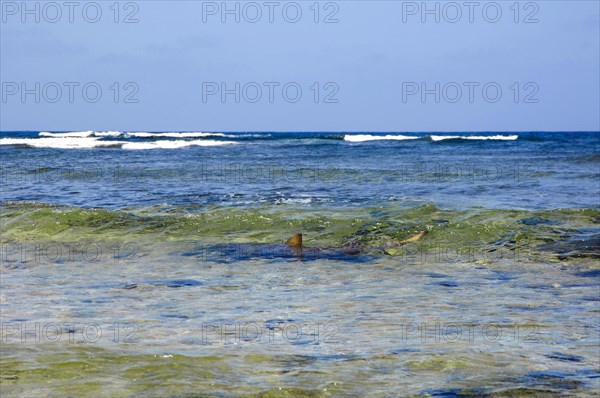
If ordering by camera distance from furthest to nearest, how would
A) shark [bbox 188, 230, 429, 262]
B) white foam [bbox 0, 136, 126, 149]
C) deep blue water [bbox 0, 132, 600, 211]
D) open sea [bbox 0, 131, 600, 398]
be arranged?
1. white foam [bbox 0, 136, 126, 149]
2. deep blue water [bbox 0, 132, 600, 211]
3. shark [bbox 188, 230, 429, 262]
4. open sea [bbox 0, 131, 600, 398]

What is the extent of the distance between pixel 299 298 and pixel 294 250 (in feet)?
8.17

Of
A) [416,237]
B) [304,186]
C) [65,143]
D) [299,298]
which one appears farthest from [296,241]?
[65,143]

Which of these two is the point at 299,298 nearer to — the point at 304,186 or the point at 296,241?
the point at 296,241

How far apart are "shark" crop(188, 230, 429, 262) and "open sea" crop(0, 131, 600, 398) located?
0.06m

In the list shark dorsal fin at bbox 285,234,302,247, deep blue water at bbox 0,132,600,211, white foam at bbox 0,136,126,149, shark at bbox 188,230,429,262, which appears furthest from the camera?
white foam at bbox 0,136,126,149

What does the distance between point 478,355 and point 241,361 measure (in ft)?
4.40

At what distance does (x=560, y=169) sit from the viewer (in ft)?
71.6

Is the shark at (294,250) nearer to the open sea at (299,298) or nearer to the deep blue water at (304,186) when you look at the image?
the open sea at (299,298)

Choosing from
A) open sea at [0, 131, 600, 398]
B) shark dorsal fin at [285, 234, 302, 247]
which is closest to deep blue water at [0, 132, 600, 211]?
open sea at [0, 131, 600, 398]

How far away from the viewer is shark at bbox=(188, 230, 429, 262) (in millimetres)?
7961

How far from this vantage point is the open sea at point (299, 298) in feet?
12.1

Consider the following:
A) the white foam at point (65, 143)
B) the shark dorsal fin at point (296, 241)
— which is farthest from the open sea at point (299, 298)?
the white foam at point (65, 143)

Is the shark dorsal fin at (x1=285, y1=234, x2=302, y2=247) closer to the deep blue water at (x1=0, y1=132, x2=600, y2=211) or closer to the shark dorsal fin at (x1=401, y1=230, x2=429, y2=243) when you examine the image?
the shark dorsal fin at (x1=401, y1=230, x2=429, y2=243)

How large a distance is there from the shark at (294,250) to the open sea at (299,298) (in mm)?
64
